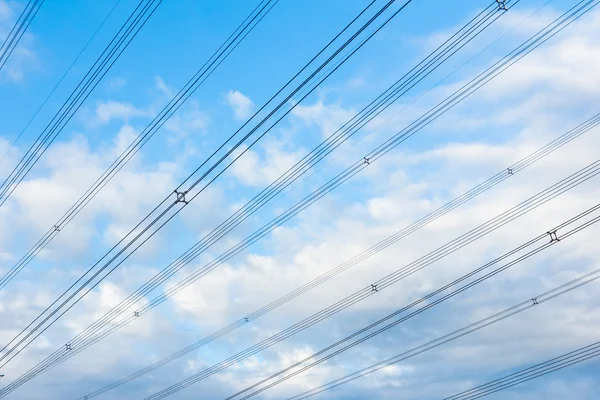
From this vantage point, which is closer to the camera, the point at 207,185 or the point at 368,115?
the point at 207,185

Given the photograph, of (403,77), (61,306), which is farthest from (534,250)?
(61,306)

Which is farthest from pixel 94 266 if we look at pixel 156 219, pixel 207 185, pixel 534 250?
pixel 534 250

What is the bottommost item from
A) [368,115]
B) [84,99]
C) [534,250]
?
[534,250]

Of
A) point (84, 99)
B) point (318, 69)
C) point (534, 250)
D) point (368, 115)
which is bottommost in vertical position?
point (534, 250)

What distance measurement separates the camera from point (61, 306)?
3388 centimetres

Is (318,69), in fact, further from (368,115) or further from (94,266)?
(94,266)

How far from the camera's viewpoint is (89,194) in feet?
102

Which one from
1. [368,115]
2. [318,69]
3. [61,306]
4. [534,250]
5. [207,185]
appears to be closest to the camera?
[318,69]

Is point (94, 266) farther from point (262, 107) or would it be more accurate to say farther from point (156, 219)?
point (262, 107)

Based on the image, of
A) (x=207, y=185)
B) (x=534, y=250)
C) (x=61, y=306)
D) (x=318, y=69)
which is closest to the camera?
(x=318, y=69)

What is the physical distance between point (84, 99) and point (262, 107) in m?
9.21

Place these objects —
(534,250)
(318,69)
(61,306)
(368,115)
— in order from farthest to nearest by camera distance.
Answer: (61,306) → (534,250) → (368,115) → (318,69)

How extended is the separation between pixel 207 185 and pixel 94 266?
8.19m

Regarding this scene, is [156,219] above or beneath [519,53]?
beneath
